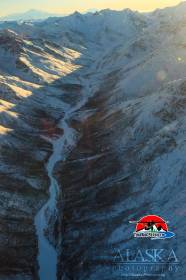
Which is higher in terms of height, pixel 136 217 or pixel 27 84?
pixel 27 84

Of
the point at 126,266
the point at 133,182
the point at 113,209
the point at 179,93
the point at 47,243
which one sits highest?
the point at 179,93

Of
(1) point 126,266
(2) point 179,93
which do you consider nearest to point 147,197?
(1) point 126,266

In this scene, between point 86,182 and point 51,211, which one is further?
point 86,182

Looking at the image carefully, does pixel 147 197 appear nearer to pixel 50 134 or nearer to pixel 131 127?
pixel 131 127

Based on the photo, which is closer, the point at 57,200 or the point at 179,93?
the point at 57,200

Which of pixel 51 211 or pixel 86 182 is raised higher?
pixel 86 182

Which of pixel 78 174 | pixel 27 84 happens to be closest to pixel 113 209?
pixel 78 174

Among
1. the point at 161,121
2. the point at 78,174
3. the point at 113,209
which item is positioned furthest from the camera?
the point at 161,121

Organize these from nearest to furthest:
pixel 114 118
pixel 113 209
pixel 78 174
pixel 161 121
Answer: pixel 113 209 < pixel 78 174 < pixel 161 121 < pixel 114 118

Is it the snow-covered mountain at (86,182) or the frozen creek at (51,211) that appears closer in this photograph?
the frozen creek at (51,211)

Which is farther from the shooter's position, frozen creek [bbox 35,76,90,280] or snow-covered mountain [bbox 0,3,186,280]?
snow-covered mountain [bbox 0,3,186,280]
